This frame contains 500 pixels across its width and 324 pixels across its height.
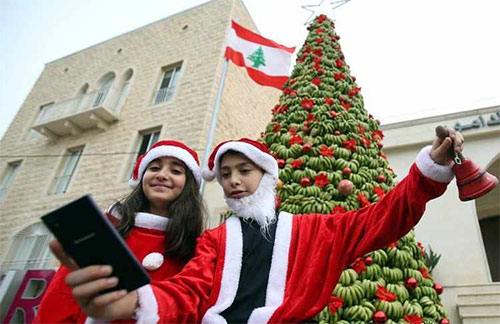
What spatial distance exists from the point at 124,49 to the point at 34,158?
5.04 meters

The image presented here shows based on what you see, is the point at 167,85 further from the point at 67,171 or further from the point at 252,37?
the point at 252,37

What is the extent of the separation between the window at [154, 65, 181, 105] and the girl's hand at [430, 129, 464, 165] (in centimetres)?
940

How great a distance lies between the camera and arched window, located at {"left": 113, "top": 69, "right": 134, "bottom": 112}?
1058 centimetres

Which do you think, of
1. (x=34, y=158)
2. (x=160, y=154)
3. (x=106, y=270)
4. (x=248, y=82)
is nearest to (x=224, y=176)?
(x=160, y=154)

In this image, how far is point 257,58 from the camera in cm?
673

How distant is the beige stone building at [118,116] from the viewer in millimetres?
9039

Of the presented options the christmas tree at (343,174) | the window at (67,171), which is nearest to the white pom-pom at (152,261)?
the christmas tree at (343,174)

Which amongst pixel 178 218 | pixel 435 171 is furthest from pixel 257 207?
pixel 435 171

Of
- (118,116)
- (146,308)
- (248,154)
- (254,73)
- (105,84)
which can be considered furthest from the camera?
(105,84)

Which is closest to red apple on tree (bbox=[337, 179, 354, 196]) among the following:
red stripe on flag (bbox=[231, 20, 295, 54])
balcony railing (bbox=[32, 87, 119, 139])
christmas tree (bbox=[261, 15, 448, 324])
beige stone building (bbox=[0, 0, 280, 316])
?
christmas tree (bbox=[261, 15, 448, 324])

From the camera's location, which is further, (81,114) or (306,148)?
(81,114)

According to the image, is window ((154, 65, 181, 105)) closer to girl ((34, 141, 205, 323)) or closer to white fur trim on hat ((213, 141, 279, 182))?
girl ((34, 141, 205, 323))

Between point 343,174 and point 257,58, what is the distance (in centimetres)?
468

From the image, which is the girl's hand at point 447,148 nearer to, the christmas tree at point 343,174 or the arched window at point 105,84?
the christmas tree at point 343,174
